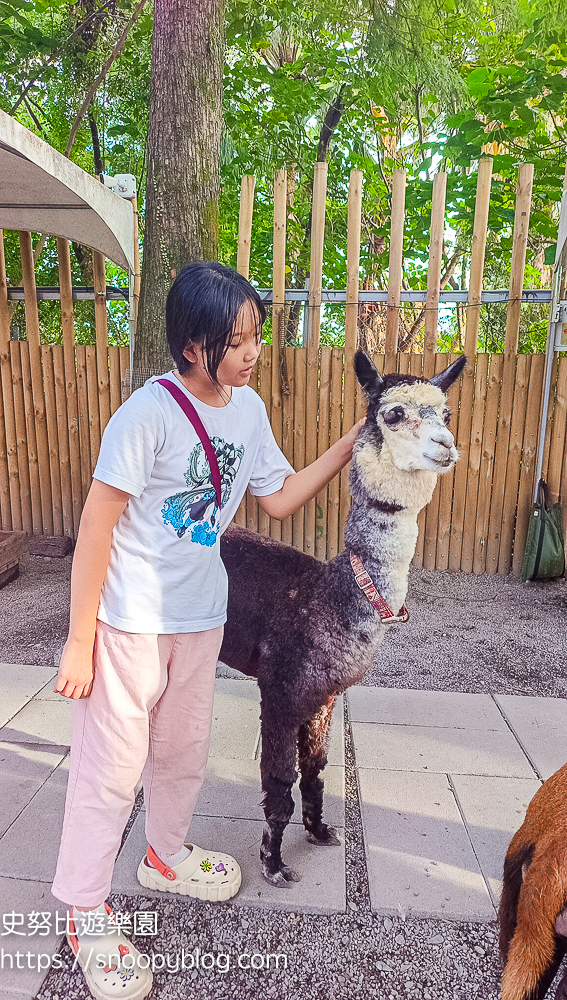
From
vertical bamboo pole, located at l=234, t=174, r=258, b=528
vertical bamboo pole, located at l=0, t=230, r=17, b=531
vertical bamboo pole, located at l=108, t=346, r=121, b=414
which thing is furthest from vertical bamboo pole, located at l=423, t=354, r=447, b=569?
vertical bamboo pole, located at l=0, t=230, r=17, b=531

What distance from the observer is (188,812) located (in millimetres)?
2096

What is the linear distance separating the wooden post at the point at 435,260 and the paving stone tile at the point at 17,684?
3.78 metres

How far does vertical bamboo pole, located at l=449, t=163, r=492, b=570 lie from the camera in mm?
5039

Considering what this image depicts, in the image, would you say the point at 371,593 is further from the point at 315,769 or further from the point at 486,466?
the point at 486,466

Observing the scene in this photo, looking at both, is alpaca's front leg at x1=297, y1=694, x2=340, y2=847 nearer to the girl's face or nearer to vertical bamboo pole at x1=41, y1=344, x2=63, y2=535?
the girl's face

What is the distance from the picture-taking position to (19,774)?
9.23 feet

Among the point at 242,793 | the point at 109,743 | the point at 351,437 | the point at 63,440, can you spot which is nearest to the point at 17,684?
the point at 242,793

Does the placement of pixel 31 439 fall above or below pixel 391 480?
below

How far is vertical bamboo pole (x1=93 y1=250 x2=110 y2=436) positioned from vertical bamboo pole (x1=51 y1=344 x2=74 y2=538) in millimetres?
369

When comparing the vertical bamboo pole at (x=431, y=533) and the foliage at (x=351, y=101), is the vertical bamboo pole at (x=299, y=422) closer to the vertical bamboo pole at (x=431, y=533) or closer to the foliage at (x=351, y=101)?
the vertical bamboo pole at (x=431, y=533)

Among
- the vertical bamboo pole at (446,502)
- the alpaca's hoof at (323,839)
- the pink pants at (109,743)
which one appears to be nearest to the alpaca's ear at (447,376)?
the pink pants at (109,743)

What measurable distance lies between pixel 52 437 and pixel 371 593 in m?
4.74

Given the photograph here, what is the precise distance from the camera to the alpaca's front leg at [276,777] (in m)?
2.08

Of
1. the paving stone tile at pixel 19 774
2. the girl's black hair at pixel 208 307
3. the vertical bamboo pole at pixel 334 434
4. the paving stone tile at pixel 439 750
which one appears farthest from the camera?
the vertical bamboo pole at pixel 334 434
